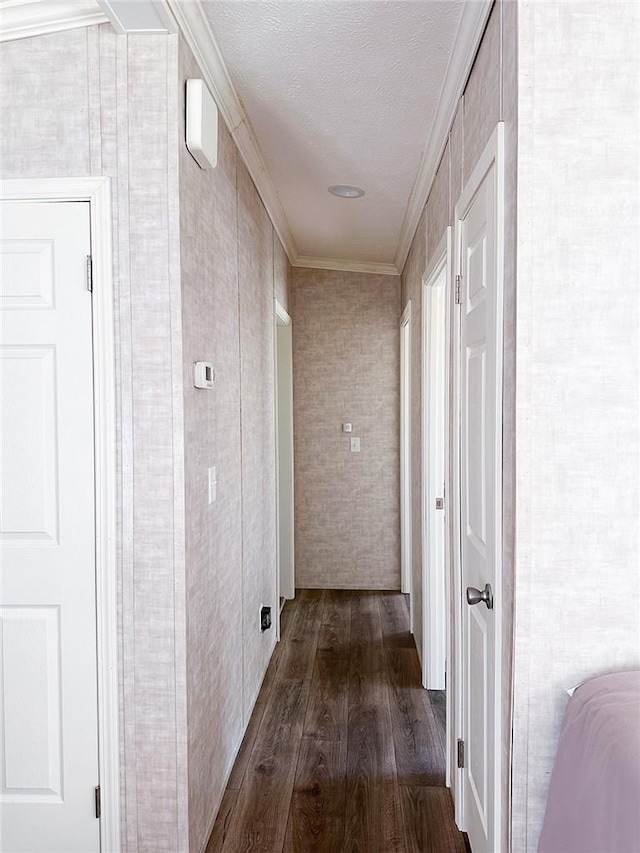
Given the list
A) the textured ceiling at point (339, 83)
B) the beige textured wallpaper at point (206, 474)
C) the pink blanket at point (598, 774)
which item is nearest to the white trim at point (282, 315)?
the textured ceiling at point (339, 83)

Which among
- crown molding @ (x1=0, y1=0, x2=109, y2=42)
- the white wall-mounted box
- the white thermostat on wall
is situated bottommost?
the white thermostat on wall

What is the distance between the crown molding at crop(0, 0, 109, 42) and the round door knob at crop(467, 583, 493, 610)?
1846 millimetres

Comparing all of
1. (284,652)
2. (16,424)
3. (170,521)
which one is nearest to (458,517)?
(170,521)

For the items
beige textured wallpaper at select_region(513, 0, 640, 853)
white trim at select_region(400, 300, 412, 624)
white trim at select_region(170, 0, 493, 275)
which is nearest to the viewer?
beige textured wallpaper at select_region(513, 0, 640, 853)

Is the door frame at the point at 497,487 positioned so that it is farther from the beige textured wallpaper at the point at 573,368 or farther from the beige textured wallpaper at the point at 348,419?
the beige textured wallpaper at the point at 348,419

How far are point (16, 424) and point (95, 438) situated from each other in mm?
238

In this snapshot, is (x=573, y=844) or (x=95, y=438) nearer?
(x=573, y=844)

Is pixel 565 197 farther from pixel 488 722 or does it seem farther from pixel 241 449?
pixel 241 449

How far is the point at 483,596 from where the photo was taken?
1.61 meters

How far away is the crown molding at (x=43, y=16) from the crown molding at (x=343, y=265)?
123 inches

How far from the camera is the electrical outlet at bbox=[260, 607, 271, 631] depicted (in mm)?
3197

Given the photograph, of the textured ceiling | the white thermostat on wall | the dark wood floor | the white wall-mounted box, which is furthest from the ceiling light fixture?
the dark wood floor

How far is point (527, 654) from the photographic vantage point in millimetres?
1344

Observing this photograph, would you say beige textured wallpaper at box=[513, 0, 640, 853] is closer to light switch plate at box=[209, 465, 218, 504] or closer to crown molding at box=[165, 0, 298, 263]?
crown molding at box=[165, 0, 298, 263]
